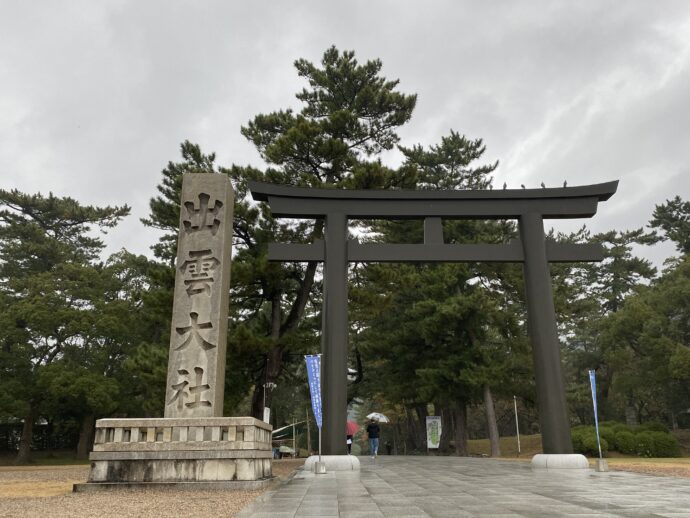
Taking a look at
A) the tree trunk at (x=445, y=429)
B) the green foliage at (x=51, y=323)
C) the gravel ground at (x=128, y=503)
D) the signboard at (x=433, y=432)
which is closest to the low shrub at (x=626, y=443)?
the signboard at (x=433, y=432)

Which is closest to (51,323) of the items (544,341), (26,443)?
(26,443)

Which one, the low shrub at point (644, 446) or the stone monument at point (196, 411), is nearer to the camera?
the stone monument at point (196, 411)

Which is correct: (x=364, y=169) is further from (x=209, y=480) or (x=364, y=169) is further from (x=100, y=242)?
(x=100, y=242)

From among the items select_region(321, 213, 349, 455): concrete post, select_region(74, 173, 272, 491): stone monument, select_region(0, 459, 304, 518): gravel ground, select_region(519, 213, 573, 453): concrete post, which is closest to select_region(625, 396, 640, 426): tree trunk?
select_region(519, 213, 573, 453): concrete post

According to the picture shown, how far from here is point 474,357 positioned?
21766 millimetres

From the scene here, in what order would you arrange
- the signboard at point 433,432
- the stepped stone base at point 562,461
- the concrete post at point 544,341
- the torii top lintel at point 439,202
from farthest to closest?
1. the signboard at point 433,432
2. the torii top lintel at point 439,202
3. the concrete post at point 544,341
4. the stepped stone base at point 562,461

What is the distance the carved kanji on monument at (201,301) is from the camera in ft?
33.5

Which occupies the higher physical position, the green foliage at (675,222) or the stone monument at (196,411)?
the green foliage at (675,222)

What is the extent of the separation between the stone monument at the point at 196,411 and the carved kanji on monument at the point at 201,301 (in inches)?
0.8

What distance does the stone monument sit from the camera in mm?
8586

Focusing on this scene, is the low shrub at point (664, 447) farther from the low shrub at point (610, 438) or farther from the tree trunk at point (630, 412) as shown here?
the tree trunk at point (630, 412)

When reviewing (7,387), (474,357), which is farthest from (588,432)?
(7,387)

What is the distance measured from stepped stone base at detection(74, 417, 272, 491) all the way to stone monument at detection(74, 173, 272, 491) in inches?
0.6

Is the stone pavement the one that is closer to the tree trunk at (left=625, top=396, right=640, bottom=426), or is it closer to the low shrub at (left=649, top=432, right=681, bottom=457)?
the low shrub at (left=649, top=432, right=681, bottom=457)
